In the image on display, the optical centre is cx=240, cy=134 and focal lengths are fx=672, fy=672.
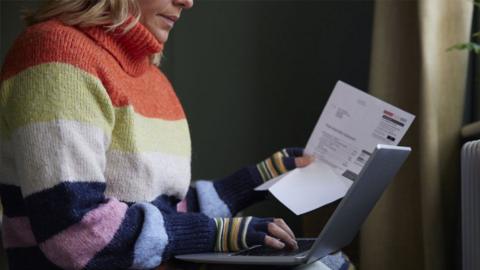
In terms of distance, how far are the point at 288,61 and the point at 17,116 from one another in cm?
168

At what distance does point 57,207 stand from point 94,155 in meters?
0.11

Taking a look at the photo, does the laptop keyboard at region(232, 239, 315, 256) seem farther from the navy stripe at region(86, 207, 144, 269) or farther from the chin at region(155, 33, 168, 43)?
the chin at region(155, 33, 168, 43)

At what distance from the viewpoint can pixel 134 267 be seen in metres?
1.10

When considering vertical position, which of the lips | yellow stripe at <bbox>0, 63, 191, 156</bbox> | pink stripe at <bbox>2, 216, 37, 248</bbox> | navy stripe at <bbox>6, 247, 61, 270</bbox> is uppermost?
the lips

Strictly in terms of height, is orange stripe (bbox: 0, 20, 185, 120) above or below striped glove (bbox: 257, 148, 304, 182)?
above

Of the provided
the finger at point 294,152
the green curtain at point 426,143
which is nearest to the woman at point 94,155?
the finger at point 294,152

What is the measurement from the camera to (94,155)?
1.11m

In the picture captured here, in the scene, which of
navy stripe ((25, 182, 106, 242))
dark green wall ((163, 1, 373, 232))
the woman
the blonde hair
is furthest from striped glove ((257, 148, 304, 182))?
dark green wall ((163, 1, 373, 232))

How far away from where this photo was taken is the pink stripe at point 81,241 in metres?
1.06

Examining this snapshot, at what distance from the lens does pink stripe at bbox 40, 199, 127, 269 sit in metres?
1.06

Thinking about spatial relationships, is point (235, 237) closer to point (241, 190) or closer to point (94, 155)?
point (94, 155)

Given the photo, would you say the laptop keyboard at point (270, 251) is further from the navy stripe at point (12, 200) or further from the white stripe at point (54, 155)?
the navy stripe at point (12, 200)

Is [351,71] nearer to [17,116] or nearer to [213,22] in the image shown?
[213,22]

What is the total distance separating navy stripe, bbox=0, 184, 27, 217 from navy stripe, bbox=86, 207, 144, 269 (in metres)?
0.22
